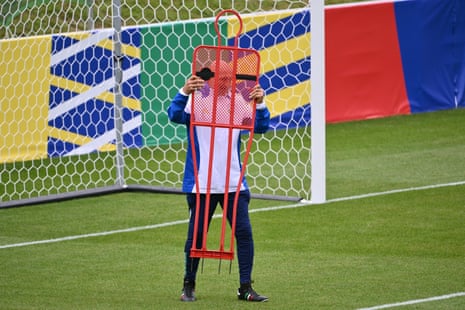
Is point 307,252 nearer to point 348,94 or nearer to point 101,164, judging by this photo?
point 101,164

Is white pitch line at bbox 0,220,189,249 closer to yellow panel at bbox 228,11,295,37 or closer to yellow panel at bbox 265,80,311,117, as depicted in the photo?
yellow panel at bbox 265,80,311,117

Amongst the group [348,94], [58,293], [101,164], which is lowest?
[58,293]

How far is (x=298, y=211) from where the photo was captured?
1122 centimetres

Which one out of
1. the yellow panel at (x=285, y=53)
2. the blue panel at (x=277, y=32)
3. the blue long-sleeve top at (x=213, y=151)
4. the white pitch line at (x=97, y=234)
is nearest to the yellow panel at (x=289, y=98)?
the yellow panel at (x=285, y=53)

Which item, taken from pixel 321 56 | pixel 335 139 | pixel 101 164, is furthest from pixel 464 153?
pixel 101 164

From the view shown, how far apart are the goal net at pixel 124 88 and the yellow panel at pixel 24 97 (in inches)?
0.5

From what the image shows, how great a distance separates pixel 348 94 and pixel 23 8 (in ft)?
17.0

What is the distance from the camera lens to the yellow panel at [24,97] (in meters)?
13.4

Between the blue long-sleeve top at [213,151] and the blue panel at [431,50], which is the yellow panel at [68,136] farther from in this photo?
the blue long-sleeve top at [213,151]

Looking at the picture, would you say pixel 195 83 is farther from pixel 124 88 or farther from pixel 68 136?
pixel 124 88

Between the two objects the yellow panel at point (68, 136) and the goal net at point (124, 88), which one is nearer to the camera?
the goal net at point (124, 88)

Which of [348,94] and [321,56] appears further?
[348,94]

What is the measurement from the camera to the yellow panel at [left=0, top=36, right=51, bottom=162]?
1340 cm

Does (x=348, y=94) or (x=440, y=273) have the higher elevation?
(x=348, y=94)
